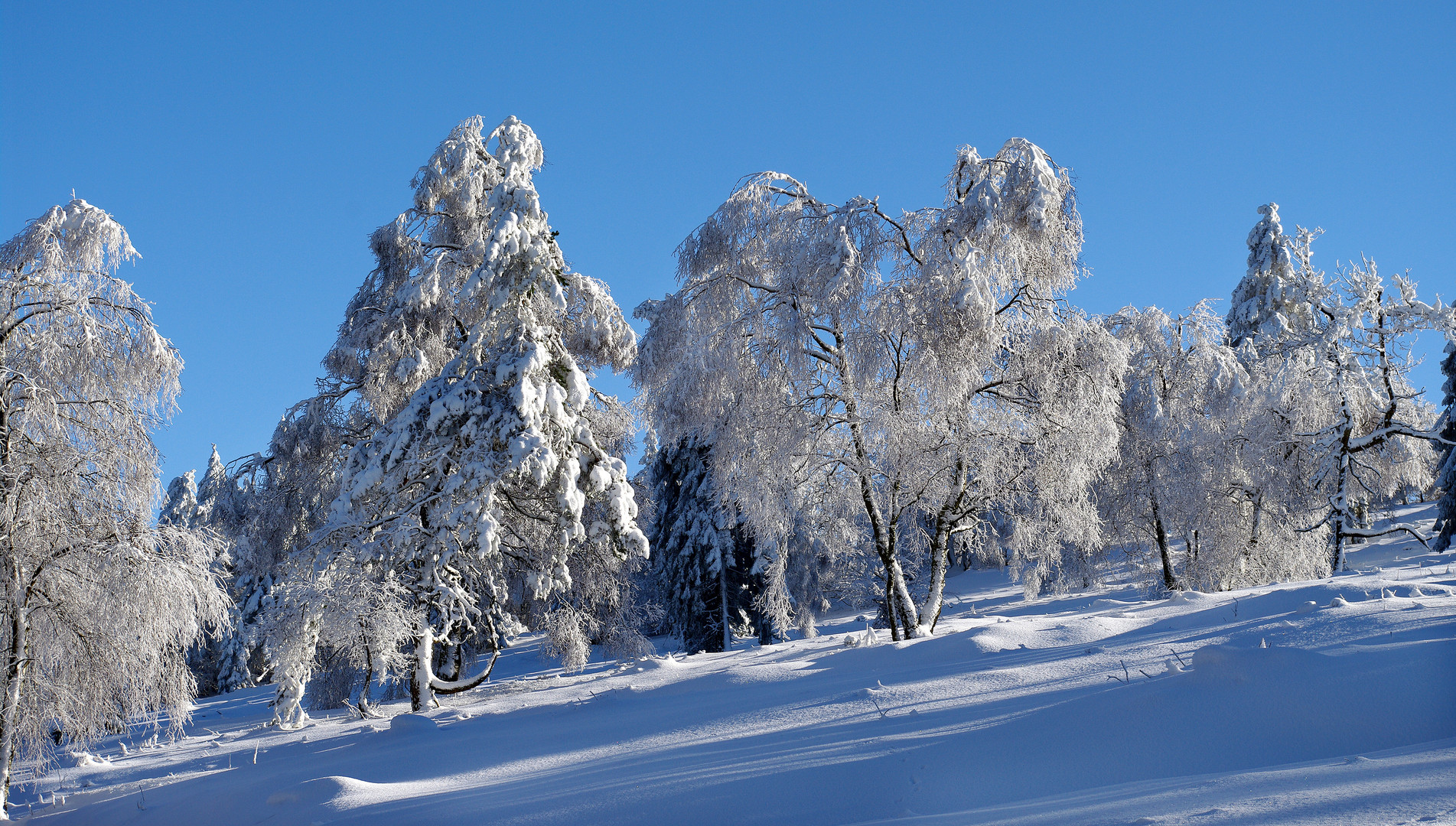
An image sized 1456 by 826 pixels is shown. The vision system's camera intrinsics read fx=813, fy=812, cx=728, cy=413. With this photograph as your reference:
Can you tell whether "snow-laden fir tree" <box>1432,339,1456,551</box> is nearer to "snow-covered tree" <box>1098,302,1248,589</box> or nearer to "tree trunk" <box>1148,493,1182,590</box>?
"snow-covered tree" <box>1098,302,1248,589</box>

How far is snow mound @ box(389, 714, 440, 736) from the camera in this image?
825 cm

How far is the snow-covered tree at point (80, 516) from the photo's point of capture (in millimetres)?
8539

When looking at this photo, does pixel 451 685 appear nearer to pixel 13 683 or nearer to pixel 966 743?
pixel 13 683

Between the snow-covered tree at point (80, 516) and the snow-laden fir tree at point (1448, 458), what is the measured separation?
22.5m

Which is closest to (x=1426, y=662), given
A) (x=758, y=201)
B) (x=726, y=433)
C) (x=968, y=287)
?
(x=968, y=287)

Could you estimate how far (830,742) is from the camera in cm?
510

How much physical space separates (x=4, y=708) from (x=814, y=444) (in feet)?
31.7

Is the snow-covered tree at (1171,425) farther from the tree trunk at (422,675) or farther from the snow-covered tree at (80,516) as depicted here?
the snow-covered tree at (80,516)

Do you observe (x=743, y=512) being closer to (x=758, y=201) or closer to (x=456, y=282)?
(x=758, y=201)

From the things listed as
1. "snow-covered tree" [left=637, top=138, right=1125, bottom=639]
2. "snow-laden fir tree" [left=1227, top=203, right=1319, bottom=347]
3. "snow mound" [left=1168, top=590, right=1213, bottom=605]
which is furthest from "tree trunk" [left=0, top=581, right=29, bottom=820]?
"snow-laden fir tree" [left=1227, top=203, right=1319, bottom=347]

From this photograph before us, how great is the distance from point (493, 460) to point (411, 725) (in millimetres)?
4128

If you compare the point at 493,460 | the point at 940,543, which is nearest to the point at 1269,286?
the point at 940,543

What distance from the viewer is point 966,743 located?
4703 millimetres

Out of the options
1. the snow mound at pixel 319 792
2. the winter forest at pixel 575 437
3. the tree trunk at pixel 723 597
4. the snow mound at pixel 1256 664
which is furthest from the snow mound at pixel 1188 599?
the tree trunk at pixel 723 597
